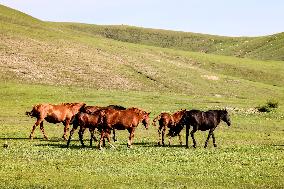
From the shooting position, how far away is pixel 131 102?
5444cm

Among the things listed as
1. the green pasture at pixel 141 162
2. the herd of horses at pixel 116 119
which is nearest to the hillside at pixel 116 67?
the green pasture at pixel 141 162

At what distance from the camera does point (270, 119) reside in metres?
46.5

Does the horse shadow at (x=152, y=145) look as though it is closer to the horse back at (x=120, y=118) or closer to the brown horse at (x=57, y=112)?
the horse back at (x=120, y=118)

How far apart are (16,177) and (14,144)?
8.08 meters

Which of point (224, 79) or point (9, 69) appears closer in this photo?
point (9, 69)

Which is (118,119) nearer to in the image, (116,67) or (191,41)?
(116,67)

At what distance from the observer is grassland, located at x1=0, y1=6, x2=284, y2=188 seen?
20062 mm

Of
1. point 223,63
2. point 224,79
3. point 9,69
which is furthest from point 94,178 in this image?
point 223,63

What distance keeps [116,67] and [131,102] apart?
2427 centimetres

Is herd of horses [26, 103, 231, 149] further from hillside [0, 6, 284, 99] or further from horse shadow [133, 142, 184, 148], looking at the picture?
hillside [0, 6, 284, 99]

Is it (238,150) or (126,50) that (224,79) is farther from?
(238,150)

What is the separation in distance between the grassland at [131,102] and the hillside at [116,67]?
18cm

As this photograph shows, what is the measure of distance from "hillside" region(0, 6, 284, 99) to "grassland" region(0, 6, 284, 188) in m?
0.18

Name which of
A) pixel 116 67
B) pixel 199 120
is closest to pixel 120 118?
pixel 199 120
